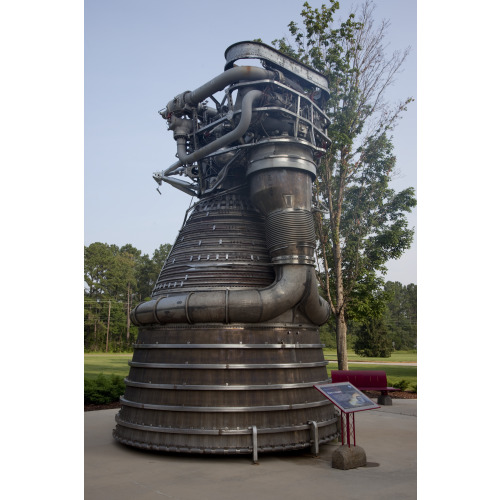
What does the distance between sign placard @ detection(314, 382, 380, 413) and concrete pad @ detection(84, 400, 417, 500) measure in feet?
3.75

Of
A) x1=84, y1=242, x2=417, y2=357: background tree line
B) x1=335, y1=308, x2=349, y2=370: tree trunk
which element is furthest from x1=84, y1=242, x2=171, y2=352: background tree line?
x1=335, y1=308, x2=349, y2=370: tree trunk

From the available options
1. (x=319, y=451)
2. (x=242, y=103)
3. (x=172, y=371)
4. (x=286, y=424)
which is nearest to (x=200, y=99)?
(x=242, y=103)

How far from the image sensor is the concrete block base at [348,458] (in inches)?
334

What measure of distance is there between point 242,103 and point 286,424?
7.29 m

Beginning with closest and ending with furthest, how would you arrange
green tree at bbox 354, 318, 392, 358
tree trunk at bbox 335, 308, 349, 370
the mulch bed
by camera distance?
1. the mulch bed
2. tree trunk at bbox 335, 308, 349, 370
3. green tree at bbox 354, 318, 392, 358

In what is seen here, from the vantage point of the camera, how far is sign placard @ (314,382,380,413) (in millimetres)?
8594

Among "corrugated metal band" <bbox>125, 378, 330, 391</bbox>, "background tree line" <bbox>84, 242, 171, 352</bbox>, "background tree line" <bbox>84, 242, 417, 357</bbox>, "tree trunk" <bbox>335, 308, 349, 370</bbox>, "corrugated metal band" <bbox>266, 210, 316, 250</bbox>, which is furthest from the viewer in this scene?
"background tree line" <bbox>84, 242, 171, 352</bbox>

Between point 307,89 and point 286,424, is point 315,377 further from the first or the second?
point 307,89

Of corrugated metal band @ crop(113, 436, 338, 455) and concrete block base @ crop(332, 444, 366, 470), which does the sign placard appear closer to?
concrete block base @ crop(332, 444, 366, 470)

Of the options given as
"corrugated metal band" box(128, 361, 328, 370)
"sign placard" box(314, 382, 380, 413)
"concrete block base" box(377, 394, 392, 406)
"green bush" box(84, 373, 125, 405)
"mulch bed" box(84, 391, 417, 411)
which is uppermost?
"corrugated metal band" box(128, 361, 328, 370)

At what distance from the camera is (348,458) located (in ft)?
28.0

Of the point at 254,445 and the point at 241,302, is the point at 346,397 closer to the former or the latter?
the point at 254,445

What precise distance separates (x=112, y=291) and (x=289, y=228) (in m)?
56.2

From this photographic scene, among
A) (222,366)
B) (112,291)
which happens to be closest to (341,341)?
(222,366)
